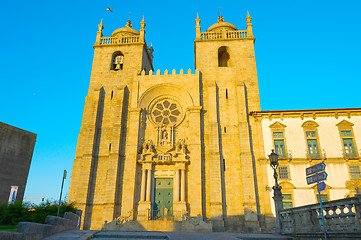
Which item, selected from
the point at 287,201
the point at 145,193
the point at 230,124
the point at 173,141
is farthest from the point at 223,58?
the point at 145,193

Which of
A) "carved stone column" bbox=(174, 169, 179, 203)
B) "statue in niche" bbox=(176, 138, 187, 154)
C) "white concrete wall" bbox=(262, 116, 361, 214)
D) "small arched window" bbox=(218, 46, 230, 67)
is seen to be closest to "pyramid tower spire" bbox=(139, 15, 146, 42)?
"small arched window" bbox=(218, 46, 230, 67)

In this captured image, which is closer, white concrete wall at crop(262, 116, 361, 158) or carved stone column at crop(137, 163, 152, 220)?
carved stone column at crop(137, 163, 152, 220)

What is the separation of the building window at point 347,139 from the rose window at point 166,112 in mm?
14691

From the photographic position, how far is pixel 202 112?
26.0 meters

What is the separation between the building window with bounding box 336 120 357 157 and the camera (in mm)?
22308

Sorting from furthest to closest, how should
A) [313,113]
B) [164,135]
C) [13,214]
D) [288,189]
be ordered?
[164,135] → [313,113] → [288,189] → [13,214]

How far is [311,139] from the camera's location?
23141 mm

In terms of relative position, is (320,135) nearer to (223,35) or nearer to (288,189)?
(288,189)

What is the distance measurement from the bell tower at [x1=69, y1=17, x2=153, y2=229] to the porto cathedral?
0.33 feet

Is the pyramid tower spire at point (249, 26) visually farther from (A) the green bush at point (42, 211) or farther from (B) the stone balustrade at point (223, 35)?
(A) the green bush at point (42, 211)

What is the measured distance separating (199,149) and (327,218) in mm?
14407

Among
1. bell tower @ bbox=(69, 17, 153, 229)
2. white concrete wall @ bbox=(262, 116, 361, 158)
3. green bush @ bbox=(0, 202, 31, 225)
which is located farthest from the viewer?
bell tower @ bbox=(69, 17, 153, 229)

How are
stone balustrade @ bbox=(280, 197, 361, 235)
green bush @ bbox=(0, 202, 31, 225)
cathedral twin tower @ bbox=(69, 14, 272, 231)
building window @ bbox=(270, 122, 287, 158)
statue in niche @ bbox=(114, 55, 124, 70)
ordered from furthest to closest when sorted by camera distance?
statue in niche @ bbox=(114, 55, 124, 70), building window @ bbox=(270, 122, 287, 158), cathedral twin tower @ bbox=(69, 14, 272, 231), green bush @ bbox=(0, 202, 31, 225), stone balustrade @ bbox=(280, 197, 361, 235)

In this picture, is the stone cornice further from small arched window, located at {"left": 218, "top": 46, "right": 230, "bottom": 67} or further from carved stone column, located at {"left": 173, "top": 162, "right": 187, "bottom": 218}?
small arched window, located at {"left": 218, "top": 46, "right": 230, "bottom": 67}
